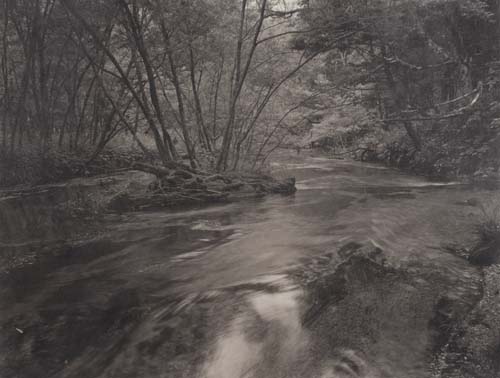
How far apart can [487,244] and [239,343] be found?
161 inches

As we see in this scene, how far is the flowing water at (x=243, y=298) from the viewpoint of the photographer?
4.00 meters

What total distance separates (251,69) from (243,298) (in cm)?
1136

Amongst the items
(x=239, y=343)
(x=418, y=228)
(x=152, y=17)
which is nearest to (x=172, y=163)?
(x=152, y=17)

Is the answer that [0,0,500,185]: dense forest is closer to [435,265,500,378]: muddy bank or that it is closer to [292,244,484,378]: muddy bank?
[292,244,484,378]: muddy bank

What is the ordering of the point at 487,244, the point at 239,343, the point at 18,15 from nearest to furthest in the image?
the point at 239,343
the point at 487,244
the point at 18,15

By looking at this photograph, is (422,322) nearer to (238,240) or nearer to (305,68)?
(238,240)

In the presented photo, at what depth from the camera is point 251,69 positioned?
15195 millimetres

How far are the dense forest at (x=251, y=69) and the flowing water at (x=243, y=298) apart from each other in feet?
14.3

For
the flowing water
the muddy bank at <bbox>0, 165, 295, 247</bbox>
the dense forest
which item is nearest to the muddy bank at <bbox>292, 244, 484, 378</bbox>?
the flowing water

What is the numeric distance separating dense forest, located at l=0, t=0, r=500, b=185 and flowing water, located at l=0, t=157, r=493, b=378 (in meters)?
4.36

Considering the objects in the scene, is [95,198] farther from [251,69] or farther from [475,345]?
[475,345]

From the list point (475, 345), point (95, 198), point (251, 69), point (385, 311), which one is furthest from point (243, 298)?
point (251, 69)

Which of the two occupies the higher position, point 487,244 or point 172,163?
point 172,163

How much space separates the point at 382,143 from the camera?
2017 cm
